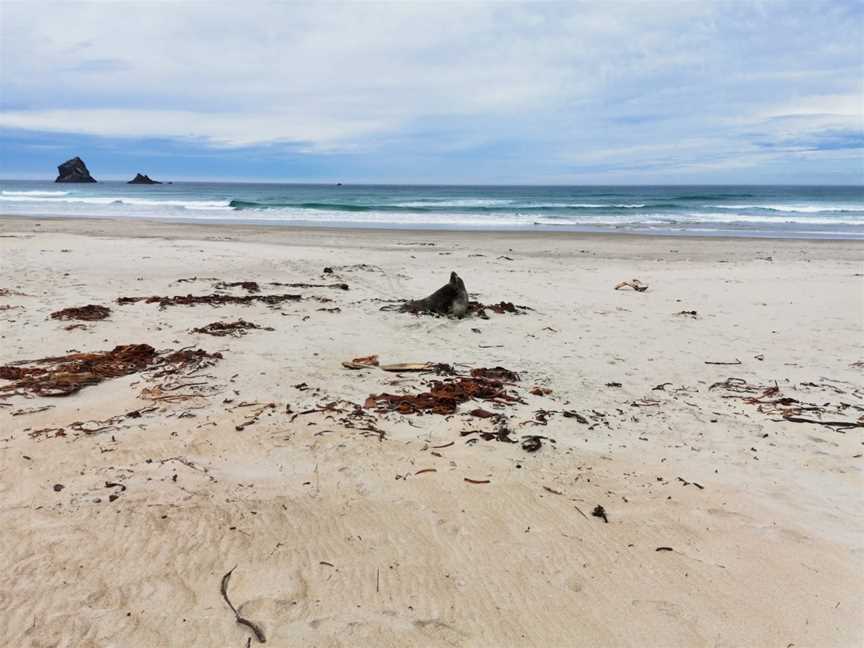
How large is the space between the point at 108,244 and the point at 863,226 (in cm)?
3497

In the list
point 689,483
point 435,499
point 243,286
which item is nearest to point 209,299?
point 243,286

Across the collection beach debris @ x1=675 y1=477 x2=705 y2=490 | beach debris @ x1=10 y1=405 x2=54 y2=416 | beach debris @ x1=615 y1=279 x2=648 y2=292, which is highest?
beach debris @ x1=615 y1=279 x2=648 y2=292

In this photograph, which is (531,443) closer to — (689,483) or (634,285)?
(689,483)

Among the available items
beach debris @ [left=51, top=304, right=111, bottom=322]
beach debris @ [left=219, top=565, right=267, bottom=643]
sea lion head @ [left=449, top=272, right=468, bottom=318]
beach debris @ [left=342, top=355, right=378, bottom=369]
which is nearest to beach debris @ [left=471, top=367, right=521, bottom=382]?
beach debris @ [left=342, top=355, right=378, bottom=369]

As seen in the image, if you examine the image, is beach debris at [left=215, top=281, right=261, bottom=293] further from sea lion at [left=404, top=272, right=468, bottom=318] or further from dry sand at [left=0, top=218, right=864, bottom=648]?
sea lion at [left=404, top=272, right=468, bottom=318]

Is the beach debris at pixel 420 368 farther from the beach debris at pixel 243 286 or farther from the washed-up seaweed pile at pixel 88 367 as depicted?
the beach debris at pixel 243 286

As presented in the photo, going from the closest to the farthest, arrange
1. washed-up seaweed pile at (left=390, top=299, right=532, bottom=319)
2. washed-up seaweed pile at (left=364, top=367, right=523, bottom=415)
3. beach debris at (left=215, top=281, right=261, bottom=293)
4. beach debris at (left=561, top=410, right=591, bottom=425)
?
1. beach debris at (left=561, top=410, right=591, bottom=425)
2. washed-up seaweed pile at (left=364, top=367, right=523, bottom=415)
3. washed-up seaweed pile at (left=390, top=299, right=532, bottom=319)
4. beach debris at (left=215, top=281, right=261, bottom=293)

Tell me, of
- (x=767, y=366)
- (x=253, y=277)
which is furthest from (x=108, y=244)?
(x=767, y=366)

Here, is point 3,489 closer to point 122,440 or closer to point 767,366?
point 122,440

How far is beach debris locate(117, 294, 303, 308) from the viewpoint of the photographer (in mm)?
7961

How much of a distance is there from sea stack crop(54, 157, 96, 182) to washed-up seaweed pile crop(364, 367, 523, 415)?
14560 cm

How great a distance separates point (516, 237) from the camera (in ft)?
73.3

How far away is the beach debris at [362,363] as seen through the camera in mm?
5586

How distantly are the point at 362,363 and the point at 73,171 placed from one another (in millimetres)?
147713
